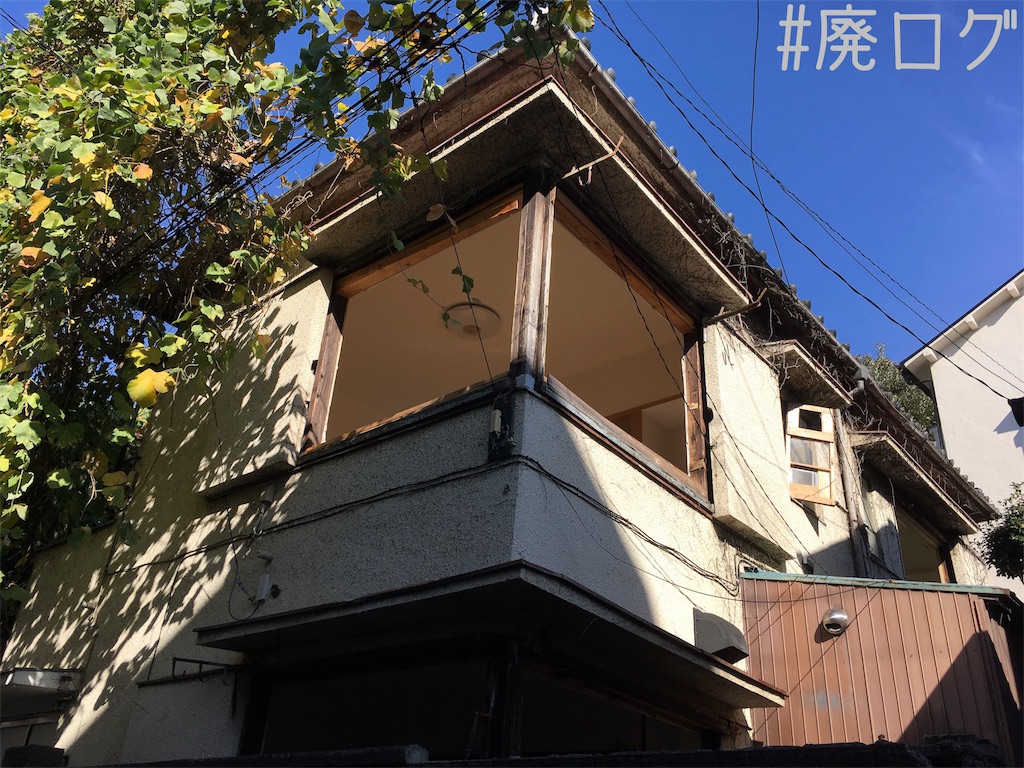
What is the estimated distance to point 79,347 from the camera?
Result: 629cm

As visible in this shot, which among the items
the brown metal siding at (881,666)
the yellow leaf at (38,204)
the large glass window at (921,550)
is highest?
the large glass window at (921,550)

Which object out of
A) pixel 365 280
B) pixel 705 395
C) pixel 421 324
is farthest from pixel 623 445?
pixel 421 324

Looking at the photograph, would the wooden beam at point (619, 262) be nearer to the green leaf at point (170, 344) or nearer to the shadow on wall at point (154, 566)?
the shadow on wall at point (154, 566)

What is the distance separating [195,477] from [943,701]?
5983 mm

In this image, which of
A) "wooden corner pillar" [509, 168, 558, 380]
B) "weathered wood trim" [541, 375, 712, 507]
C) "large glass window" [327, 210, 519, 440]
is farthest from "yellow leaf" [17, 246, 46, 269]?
"weathered wood trim" [541, 375, 712, 507]

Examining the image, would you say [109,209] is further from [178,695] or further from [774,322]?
[774,322]

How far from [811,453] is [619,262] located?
343 centimetres

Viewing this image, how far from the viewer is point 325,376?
22.6 feet

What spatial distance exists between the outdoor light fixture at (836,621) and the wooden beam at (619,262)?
262 cm

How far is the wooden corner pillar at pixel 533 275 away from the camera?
5.29m

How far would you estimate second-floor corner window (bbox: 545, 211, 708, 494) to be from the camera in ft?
22.6

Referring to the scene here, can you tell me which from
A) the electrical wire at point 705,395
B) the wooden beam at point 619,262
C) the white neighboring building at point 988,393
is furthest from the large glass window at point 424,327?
the white neighboring building at point 988,393

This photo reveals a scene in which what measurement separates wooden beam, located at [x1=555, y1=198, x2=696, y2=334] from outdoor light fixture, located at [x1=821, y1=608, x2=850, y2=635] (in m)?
2.62

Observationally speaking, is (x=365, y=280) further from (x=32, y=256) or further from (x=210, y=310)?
(x=32, y=256)
